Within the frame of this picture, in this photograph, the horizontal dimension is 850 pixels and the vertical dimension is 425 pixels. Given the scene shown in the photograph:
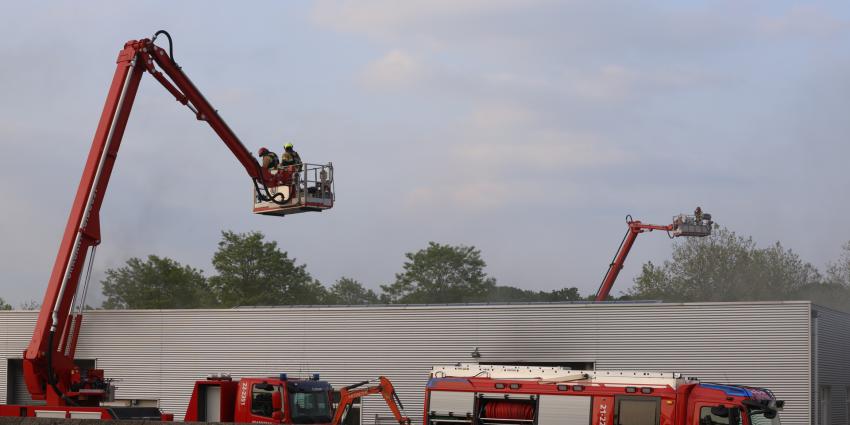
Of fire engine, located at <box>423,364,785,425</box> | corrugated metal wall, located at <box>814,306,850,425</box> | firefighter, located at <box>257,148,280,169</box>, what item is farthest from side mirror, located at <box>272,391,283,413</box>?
corrugated metal wall, located at <box>814,306,850,425</box>

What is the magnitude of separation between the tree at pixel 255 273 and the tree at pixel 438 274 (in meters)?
9.65

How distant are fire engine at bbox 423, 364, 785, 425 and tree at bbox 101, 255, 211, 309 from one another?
6526 cm

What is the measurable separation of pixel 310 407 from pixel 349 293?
271 feet

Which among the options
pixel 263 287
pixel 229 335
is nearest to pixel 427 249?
pixel 263 287

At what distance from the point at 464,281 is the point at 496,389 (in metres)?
71.8

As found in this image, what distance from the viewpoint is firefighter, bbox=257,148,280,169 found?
31516 millimetres

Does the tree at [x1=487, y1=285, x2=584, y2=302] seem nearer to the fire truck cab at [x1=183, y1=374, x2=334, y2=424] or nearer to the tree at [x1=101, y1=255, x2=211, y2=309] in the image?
the tree at [x1=101, y1=255, x2=211, y2=309]

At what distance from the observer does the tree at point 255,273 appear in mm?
89062

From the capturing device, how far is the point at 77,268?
2786cm

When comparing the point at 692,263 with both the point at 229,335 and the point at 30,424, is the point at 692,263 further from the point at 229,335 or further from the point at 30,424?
the point at 30,424

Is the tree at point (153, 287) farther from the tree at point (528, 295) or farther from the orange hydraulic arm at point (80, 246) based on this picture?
the orange hydraulic arm at point (80, 246)

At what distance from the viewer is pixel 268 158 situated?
31594 mm

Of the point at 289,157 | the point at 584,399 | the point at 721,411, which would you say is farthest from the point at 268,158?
the point at 721,411

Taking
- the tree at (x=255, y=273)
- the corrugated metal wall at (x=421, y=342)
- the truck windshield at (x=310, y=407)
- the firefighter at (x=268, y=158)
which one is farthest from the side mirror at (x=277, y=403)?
the tree at (x=255, y=273)
